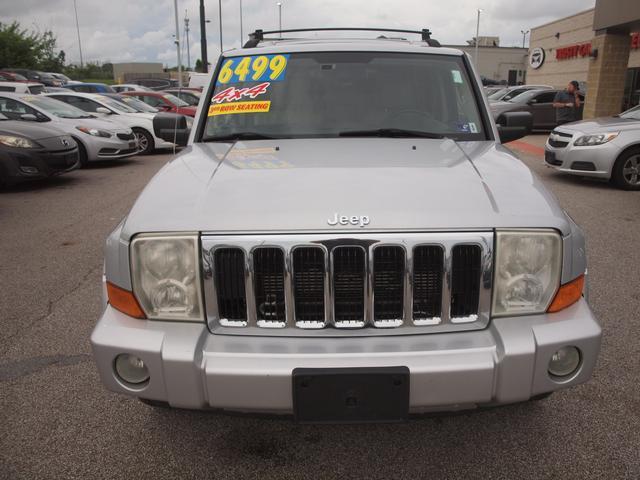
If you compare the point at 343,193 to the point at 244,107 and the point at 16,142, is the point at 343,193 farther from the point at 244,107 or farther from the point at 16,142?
the point at 16,142

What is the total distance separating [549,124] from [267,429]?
59.7 ft

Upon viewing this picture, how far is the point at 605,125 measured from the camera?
8984 mm

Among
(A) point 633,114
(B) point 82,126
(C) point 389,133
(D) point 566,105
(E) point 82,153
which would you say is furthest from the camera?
(D) point 566,105

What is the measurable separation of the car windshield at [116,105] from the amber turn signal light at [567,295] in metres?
13.4

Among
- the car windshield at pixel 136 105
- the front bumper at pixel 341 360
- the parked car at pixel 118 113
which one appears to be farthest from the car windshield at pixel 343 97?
the car windshield at pixel 136 105

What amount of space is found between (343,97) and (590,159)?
689 centimetres

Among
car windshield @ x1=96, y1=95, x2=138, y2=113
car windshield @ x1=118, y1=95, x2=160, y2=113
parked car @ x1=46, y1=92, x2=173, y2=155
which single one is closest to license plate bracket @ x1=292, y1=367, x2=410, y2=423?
parked car @ x1=46, y1=92, x2=173, y2=155

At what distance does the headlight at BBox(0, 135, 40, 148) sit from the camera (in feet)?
28.5

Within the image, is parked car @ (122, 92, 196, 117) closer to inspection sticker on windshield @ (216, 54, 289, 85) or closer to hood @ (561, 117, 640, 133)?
hood @ (561, 117, 640, 133)

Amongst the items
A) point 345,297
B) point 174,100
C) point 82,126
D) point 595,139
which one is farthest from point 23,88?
point 345,297

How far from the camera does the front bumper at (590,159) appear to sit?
28.7 ft

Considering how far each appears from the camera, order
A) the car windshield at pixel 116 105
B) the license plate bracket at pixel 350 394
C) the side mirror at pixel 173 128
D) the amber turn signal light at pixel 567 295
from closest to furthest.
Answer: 1. the license plate bracket at pixel 350 394
2. the amber turn signal light at pixel 567 295
3. the side mirror at pixel 173 128
4. the car windshield at pixel 116 105

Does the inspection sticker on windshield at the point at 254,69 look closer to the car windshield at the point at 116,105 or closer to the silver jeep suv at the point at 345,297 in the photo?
the silver jeep suv at the point at 345,297

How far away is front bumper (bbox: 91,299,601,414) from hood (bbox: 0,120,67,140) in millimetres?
8037
